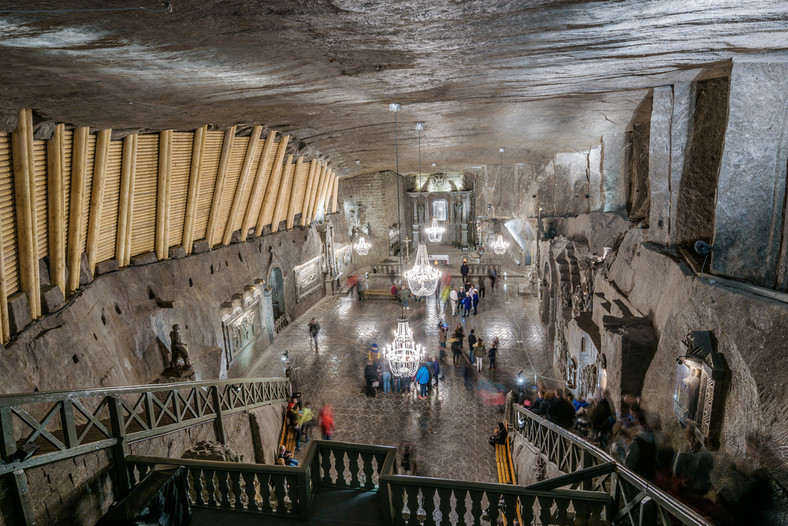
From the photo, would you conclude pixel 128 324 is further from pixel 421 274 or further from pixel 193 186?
pixel 421 274

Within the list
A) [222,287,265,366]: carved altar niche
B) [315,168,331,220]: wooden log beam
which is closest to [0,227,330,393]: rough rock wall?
[222,287,265,366]: carved altar niche

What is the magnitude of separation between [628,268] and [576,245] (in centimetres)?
328

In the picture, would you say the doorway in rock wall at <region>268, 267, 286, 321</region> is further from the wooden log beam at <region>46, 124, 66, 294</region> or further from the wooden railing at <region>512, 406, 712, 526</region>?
the wooden railing at <region>512, 406, 712, 526</region>

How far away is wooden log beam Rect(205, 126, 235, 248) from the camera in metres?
8.00

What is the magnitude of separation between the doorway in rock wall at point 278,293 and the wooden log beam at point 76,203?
25.0 feet

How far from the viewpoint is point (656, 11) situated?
11.1 ft

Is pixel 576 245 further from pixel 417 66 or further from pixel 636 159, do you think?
pixel 417 66

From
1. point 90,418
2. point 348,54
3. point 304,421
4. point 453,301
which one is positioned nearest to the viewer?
point 90,418

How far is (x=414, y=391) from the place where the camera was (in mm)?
9719

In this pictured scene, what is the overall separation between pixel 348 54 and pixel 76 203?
445 centimetres

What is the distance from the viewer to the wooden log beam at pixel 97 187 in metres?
5.75

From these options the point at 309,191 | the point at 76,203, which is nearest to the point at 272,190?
the point at 309,191

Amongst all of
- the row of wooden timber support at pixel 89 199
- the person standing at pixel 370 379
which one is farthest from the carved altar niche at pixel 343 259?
the person standing at pixel 370 379

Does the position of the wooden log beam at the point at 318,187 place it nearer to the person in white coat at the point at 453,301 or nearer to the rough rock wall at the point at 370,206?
the rough rock wall at the point at 370,206
